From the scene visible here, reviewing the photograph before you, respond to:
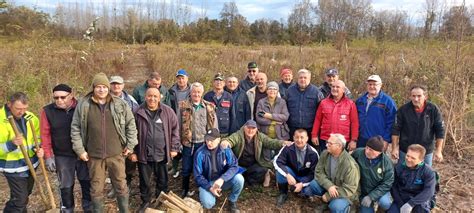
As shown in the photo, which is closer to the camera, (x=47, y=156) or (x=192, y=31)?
(x=47, y=156)

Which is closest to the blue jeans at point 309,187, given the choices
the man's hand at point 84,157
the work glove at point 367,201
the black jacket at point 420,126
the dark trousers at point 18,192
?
the work glove at point 367,201

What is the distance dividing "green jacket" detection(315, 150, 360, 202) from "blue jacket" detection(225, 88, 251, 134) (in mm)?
1300

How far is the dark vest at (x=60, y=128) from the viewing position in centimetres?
344

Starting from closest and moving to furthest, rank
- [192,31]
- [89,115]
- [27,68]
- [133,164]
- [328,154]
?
1. [89,115]
2. [328,154]
3. [133,164]
4. [27,68]
5. [192,31]

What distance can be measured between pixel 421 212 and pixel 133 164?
3533 mm

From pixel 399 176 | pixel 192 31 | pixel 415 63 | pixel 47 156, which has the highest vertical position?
pixel 192 31

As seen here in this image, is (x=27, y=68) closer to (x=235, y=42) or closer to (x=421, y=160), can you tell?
(x=421, y=160)

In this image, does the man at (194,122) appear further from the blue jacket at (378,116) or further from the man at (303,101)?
the blue jacket at (378,116)

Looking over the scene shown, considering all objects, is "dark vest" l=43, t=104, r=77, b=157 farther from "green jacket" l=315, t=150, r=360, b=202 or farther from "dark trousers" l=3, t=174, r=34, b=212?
"green jacket" l=315, t=150, r=360, b=202

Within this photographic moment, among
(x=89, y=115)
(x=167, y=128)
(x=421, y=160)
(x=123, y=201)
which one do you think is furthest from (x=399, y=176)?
(x=89, y=115)

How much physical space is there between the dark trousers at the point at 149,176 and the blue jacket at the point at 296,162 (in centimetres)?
140

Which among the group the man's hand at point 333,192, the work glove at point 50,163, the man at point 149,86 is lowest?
the man's hand at point 333,192

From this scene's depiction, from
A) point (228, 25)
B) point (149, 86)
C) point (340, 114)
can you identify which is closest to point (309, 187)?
point (340, 114)

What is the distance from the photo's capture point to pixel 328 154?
12.9 feet
